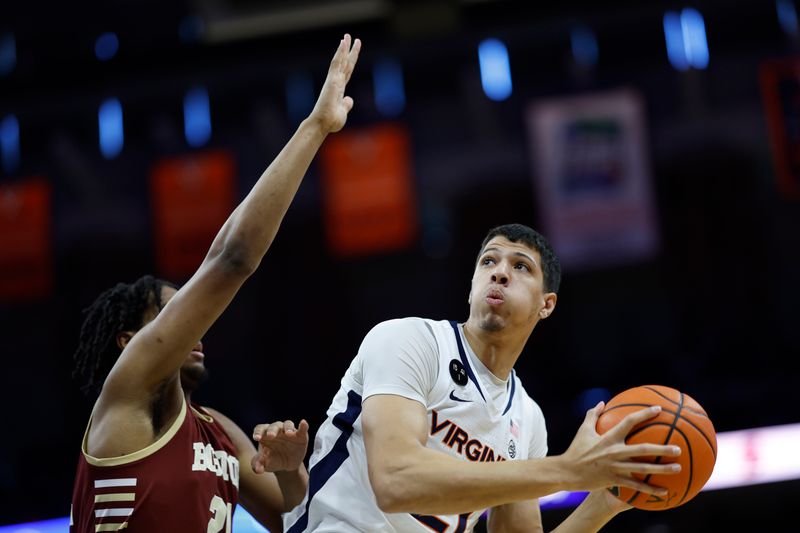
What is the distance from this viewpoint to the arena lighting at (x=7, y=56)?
13.3 m

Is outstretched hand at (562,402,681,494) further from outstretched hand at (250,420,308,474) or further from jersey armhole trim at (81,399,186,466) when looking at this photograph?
jersey armhole trim at (81,399,186,466)

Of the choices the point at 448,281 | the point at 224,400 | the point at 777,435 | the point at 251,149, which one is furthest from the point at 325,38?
the point at 777,435

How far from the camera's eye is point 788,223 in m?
12.8

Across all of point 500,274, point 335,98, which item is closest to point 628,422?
point 500,274

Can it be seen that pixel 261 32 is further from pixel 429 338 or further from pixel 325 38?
pixel 429 338

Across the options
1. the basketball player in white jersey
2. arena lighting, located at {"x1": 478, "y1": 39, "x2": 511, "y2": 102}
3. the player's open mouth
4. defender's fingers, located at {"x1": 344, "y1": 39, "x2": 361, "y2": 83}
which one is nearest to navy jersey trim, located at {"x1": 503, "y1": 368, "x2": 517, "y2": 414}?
the basketball player in white jersey

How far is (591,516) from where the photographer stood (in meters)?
3.75

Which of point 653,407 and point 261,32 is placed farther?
point 261,32

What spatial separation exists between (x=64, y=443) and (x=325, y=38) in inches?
254

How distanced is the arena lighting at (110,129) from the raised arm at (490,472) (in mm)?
12291

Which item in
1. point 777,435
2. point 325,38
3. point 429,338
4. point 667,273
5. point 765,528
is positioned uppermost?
point 325,38

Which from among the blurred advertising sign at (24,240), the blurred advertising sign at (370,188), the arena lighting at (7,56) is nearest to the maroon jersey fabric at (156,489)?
the blurred advertising sign at (370,188)

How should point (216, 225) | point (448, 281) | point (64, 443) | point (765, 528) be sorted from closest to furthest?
point (765, 528), point (216, 225), point (64, 443), point (448, 281)

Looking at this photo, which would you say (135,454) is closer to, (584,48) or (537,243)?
(537,243)
